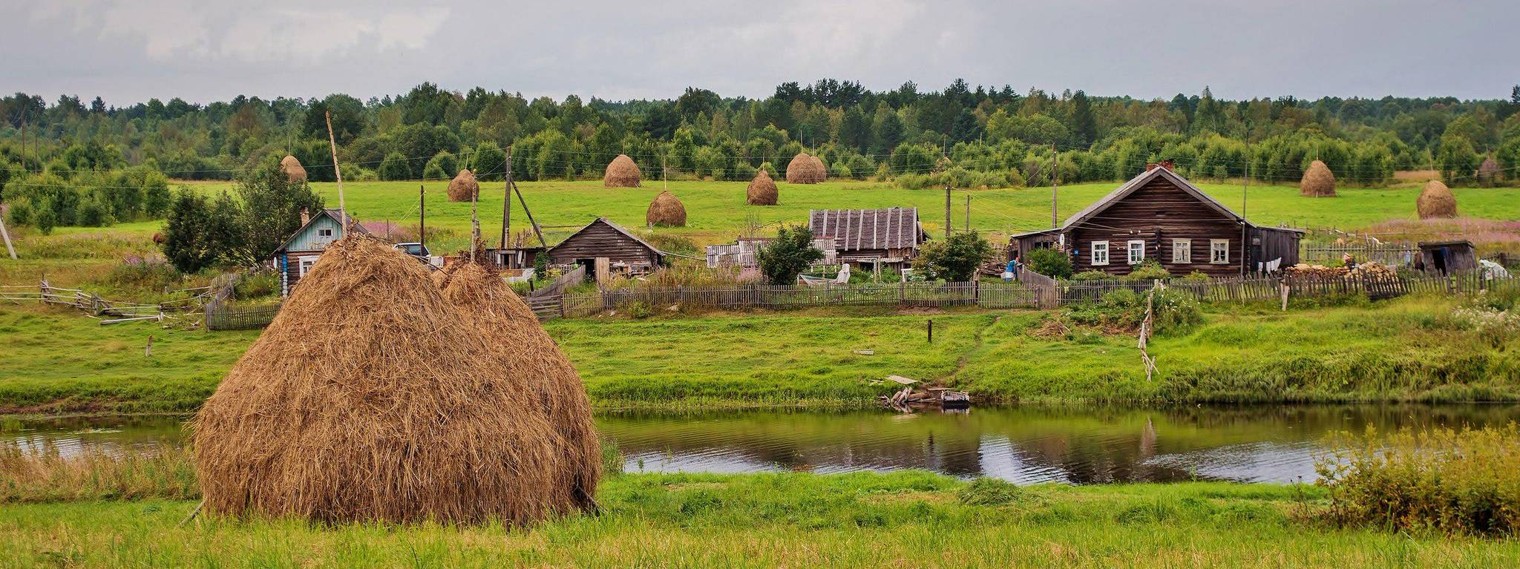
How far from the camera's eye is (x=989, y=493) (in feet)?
65.7

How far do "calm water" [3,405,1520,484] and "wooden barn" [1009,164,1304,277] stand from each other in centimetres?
1879

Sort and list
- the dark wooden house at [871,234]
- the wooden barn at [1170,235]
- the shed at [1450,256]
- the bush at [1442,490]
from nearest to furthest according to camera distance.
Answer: the bush at [1442,490] < the shed at [1450,256] < the wooden barn at [1170,235] < the dark wooden house at [871,234]

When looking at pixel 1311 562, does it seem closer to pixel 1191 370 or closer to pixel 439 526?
pixel 439 526

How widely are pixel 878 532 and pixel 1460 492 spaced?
6.66m

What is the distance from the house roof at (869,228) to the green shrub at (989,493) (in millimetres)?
32957

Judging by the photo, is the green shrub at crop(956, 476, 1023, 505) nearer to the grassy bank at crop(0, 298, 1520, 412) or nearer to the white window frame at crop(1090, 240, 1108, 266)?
the grassy bank at crop(0, 298, 1520, 412)

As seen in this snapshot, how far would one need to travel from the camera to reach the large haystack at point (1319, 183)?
8269 cm

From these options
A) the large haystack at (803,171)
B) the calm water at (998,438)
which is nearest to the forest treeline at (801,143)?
the large haystack at (803,171)

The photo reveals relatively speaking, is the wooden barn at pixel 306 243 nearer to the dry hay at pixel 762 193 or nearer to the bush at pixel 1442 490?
the dry hay at pixel 762 193

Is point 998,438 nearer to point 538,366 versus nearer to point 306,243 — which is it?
point 538,366

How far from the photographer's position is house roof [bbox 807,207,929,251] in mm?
53844

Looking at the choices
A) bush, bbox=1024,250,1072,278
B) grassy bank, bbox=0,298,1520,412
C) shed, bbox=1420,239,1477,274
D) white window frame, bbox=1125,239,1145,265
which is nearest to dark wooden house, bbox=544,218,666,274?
grassy bank, bbox=0,298,1520,412

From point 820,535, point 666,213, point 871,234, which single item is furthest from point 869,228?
point 820,535

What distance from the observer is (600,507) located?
60.6 ft
